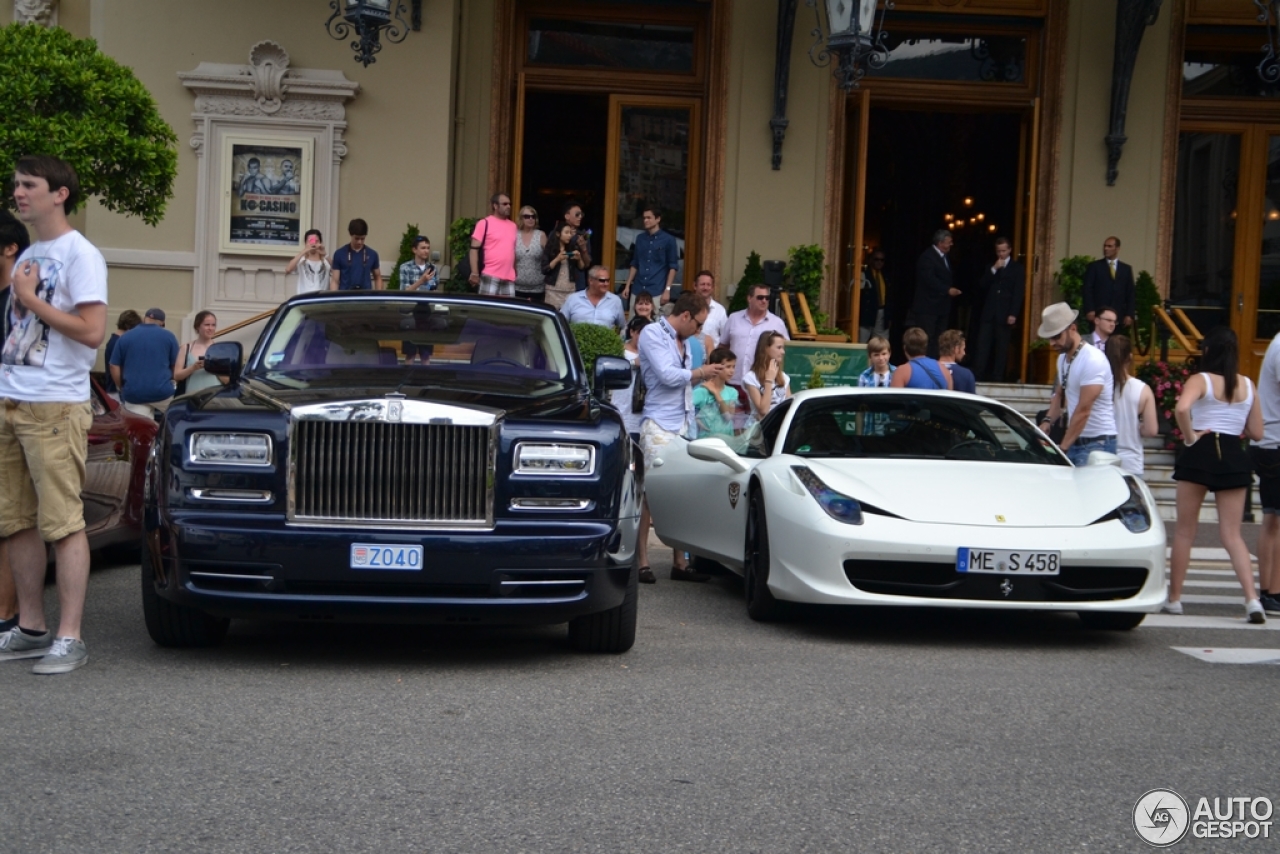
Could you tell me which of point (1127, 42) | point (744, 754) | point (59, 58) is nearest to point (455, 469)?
point (744, 754)

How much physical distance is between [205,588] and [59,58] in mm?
9354

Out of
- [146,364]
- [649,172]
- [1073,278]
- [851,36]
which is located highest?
[851,36]

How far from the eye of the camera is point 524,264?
1727cm

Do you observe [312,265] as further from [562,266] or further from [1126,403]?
[1126,403]

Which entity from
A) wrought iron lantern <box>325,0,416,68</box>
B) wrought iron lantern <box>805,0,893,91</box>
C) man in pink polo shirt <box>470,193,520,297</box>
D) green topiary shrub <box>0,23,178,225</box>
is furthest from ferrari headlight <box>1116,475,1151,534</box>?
wrought iron lantern <box>325,0,416,68</box>

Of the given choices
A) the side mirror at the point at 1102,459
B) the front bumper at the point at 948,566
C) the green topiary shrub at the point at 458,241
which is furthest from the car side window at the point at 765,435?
the green topiary shrub at the point at 458,241

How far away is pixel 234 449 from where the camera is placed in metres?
6.61

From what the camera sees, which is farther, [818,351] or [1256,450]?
[818,351]

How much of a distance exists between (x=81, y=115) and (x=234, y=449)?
30.3 feet

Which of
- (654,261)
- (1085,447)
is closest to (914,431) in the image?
(1085,447)

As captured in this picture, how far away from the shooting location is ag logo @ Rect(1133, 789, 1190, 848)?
178 inches

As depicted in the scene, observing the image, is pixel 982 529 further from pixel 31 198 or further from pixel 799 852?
pixel 31 198

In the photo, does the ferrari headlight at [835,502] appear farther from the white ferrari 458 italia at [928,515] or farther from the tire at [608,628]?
the tire at [608,628]

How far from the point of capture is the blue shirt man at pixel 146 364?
15.0 m
